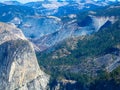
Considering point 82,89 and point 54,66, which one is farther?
point 54,66

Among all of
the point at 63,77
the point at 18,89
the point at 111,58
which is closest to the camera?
the point at 18,89

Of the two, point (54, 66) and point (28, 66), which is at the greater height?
point (28, 66)

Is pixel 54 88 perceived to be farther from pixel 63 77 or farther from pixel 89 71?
pixel 89 71

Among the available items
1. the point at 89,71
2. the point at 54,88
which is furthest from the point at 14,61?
the point at 89,71

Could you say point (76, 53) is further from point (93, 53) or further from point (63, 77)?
point (63, 77)

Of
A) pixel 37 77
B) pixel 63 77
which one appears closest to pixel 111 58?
pixel 63 77

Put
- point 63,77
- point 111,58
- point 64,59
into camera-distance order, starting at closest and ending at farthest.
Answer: point 63,77 → point 111,58 → point 64,59
